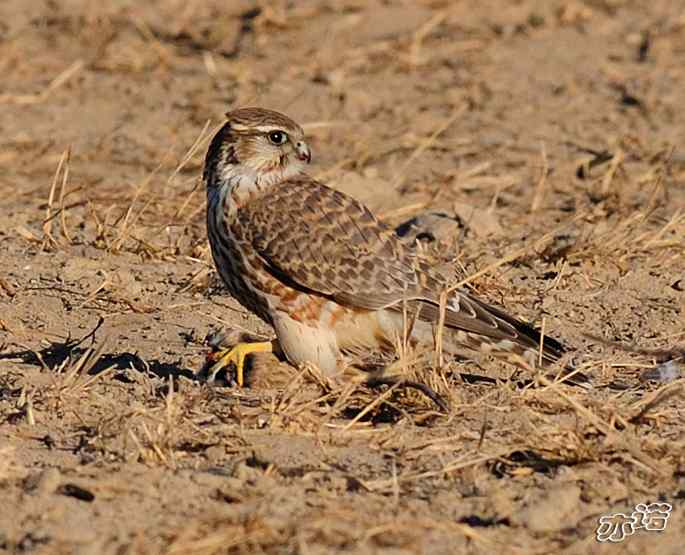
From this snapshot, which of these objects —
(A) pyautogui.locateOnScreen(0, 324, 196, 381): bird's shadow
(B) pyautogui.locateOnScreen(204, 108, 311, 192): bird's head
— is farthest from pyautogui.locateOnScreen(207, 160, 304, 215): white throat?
(A) pyautogui.locateOnScreen(0, 324, 196, 381): bird's shadow

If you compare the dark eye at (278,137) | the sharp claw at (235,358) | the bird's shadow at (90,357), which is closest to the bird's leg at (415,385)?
the sharp claw at (235,358)

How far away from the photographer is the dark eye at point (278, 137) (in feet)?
20.7

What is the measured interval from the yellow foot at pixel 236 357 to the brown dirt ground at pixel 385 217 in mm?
72

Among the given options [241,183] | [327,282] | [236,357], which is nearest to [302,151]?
[241,183]

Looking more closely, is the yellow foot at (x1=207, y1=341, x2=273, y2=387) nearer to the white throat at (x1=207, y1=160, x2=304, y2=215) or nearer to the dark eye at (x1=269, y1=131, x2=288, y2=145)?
the white throat at (x1=207, y1=160, x2=304, y2=215)

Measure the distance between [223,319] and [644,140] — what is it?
12.4ft

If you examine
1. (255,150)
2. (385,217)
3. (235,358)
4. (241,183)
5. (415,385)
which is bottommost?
(385,217)

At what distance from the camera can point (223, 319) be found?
21.9 ft

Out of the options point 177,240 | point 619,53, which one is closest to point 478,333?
point 177,240

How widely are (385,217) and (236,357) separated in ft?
7.92

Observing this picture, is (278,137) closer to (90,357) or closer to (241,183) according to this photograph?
(241,183)

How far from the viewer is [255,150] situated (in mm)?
6270

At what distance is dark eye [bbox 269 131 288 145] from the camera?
6.30 metres

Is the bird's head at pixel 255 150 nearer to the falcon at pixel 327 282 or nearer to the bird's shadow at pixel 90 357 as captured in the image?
the falcon at pixel 327 282
